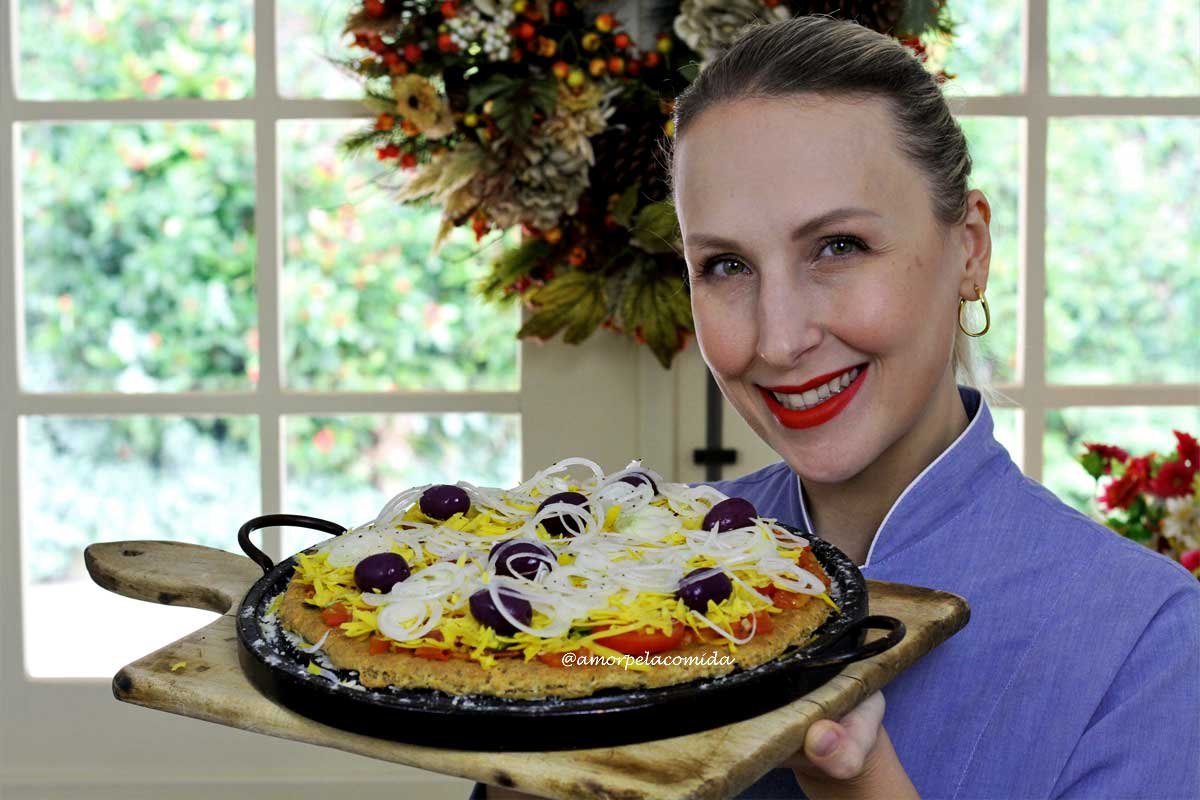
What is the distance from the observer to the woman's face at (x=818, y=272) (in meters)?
1.22

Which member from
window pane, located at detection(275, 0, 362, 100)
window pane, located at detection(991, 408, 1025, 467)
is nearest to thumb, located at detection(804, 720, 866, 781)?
window pane, located at detection(991, 408, 1025, 467)

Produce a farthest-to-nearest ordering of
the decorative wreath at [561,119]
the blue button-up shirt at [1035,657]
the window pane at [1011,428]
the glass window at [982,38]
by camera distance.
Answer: the glass window at [982,38]
the window pane at [1011,428]
the decorative wreath at [561,119]
the blue button-up shirt at [1035,657]

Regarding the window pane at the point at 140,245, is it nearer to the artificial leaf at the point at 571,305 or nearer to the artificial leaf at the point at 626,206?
the artificial leaf at the point at 571,305

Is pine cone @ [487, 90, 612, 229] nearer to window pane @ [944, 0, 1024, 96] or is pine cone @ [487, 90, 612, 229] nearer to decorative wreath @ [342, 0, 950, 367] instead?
decorative wreath @ [342, 0, 950, 367]

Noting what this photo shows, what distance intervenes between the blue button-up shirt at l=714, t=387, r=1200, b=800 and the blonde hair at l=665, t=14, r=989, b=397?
31 cm

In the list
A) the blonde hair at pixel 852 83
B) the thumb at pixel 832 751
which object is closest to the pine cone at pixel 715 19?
the blonde hair at pixel 852 83

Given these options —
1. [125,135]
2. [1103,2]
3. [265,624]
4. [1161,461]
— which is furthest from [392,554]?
[125,135]

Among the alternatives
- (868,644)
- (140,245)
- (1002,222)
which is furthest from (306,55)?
(868,644)

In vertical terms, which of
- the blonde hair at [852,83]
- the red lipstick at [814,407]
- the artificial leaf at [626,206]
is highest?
the blonde hair at [852,83]

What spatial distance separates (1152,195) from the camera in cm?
302

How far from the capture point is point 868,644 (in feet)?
3.35

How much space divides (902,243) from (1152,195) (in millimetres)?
2067

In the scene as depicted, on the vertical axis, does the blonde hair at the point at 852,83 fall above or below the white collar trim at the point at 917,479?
above

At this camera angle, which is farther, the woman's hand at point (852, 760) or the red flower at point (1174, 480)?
the red flower at point (1174, 480)
